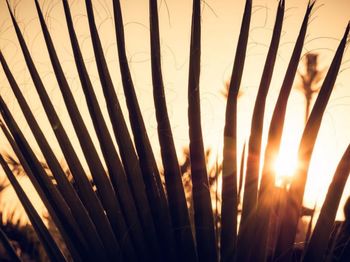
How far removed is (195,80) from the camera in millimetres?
550

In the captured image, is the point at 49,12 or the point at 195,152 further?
the point at 49,12

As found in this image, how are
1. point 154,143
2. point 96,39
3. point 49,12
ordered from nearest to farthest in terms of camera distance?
point 96,39
point 154,143
point 49,12

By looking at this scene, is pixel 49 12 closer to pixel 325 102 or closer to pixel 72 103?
pixel 72 103

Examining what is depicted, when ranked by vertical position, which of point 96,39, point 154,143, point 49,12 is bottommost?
point 154,143

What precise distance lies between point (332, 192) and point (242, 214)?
15cm

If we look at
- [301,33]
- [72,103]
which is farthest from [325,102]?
[72,103]

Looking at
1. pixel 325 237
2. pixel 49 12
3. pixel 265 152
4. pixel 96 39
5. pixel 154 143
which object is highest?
pixel 49 12

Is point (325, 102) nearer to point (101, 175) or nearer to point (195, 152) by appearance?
point (195, 152)

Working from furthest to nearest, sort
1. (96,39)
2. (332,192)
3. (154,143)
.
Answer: (154,143), (96,39), (332,192)

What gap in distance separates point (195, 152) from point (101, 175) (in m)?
0.21

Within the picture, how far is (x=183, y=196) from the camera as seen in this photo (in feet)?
1.85

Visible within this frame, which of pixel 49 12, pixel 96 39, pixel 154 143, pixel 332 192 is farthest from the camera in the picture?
pixel 49 12

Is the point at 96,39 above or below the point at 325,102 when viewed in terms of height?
above

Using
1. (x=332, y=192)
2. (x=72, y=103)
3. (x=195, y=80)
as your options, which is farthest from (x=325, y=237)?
(x=72, y=103)
